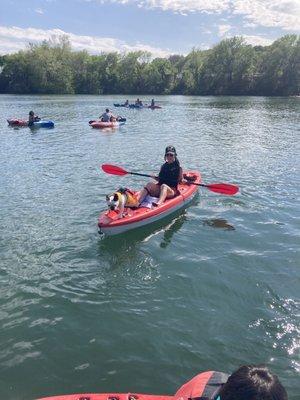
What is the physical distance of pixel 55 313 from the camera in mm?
6941

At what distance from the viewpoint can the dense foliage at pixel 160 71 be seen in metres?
76.2

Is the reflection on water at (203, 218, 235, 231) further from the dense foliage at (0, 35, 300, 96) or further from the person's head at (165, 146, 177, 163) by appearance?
the dense foliage at (0, 35, 300, 96)

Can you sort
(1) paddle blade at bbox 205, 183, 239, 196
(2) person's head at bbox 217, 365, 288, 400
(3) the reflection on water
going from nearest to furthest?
(2) person's head at bbox 217, 365, 288, 400 < (3) the reflection on water < (1) paddle blade at bbox 205, 183, 239, 196

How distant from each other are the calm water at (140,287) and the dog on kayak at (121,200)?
73 cm

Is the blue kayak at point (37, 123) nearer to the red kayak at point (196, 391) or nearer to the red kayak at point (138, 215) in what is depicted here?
the red kayak at point (138, 215)

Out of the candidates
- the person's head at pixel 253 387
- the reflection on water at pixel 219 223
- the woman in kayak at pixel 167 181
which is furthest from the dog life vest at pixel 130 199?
the person's head at pixel 253 387

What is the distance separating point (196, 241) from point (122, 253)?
193 centimetres

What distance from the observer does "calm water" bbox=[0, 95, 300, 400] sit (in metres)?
5.82

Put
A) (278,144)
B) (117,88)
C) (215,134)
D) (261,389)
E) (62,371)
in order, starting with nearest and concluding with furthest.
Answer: (261,389) < (62,371) < (278,144) < (215,134) < (117,88)

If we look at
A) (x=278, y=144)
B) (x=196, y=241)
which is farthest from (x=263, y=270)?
(x=278, y=144)

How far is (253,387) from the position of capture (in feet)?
8.57

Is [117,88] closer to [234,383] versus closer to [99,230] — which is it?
[99,230]

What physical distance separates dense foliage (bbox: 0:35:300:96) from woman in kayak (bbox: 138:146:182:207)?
233ft

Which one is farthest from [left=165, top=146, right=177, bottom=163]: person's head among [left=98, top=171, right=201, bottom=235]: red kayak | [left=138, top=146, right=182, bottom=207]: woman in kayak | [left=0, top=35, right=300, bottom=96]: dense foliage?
[left=0, top=35, right=300, bottom=96]: dense foliage
